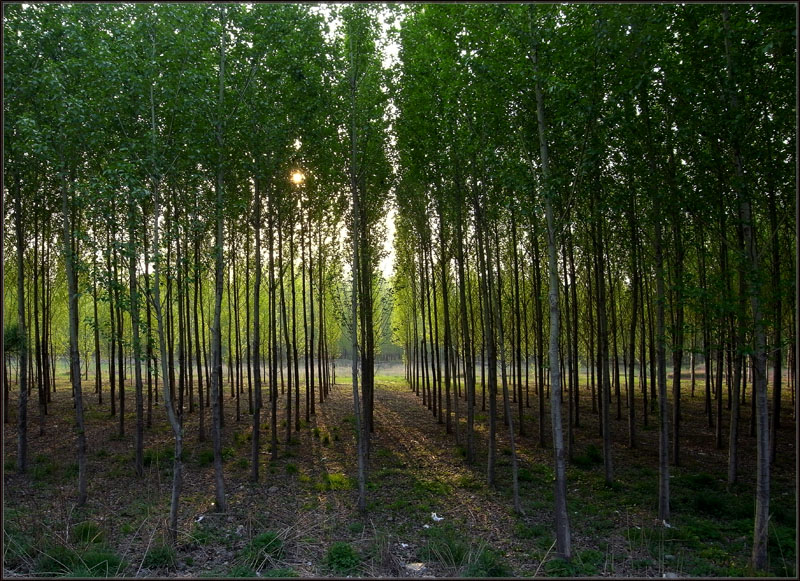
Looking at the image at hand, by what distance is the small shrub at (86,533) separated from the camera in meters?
7.07

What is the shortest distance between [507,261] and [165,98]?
13.0 meters

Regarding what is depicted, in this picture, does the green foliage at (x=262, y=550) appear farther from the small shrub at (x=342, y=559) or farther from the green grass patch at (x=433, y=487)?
the green grass patch at (x=433, y=487)

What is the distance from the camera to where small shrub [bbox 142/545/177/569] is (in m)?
6.64

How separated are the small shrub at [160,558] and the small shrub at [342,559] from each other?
2.25 metres

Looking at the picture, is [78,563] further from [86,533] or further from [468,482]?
[468,482]

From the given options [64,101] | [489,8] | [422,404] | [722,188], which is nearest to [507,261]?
[422,404]

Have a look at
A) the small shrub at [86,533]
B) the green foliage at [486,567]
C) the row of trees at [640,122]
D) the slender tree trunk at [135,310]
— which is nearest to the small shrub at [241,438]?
the slender tree trunk at [135,310]

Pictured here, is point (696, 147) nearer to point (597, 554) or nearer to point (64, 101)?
point (597, 554)

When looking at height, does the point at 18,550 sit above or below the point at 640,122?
below

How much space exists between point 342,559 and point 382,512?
2.38m

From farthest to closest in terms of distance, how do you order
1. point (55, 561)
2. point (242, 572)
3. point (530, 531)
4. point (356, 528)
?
point (356, 528), point (530, 531), point (55, 561), point (242, 572)

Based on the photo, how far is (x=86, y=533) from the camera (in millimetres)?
7234

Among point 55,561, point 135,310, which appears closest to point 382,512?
point 55,561

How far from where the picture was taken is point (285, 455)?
41.7 ft
